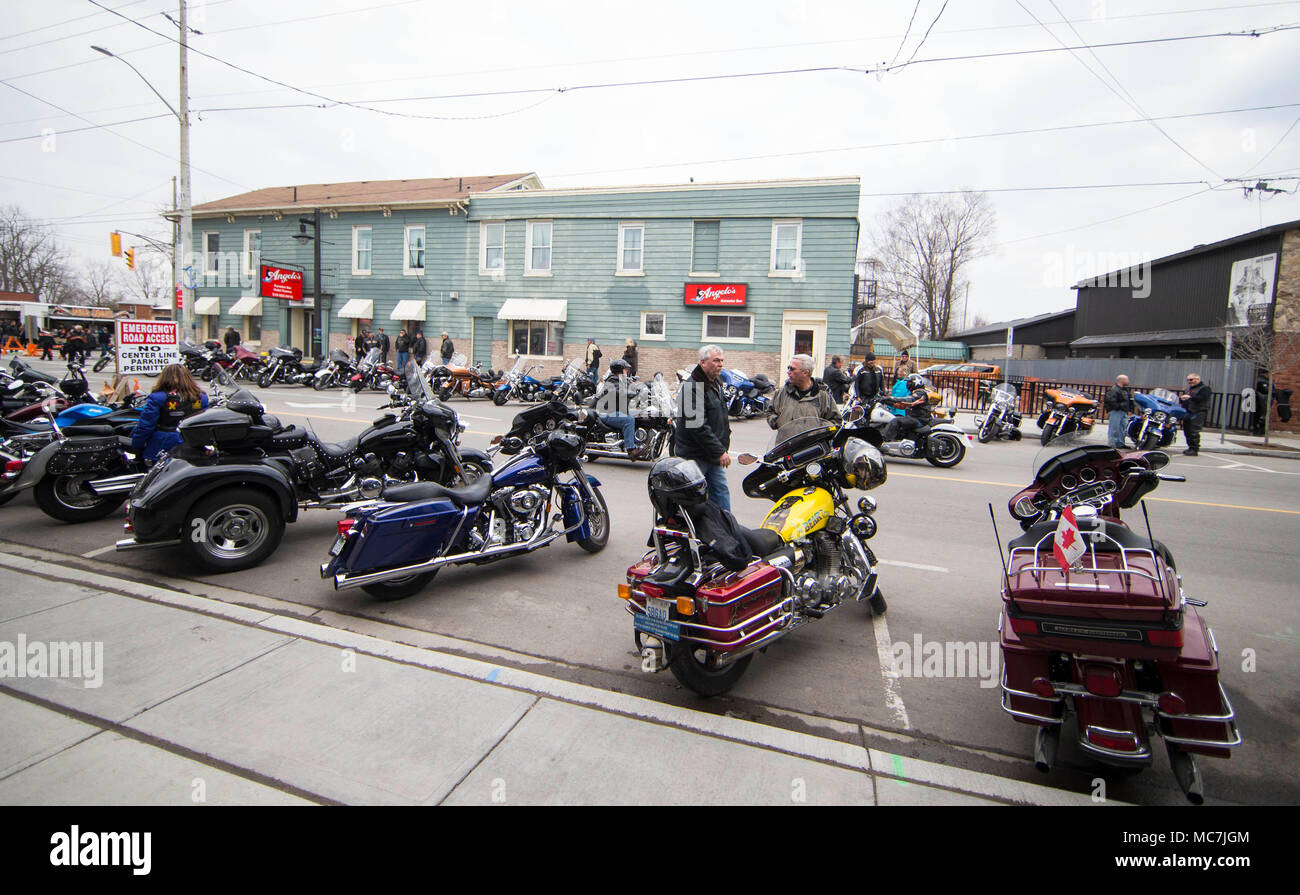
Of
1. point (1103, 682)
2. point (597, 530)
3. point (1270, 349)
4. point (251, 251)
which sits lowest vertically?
point (597, 530)

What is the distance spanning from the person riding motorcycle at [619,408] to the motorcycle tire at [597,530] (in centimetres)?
422

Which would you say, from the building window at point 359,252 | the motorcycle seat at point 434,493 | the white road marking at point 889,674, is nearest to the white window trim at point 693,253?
the building window at point 359,252

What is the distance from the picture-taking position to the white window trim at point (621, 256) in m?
24.8

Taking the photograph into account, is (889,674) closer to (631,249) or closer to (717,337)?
(717,337)

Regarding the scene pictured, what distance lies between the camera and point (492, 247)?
26859mm

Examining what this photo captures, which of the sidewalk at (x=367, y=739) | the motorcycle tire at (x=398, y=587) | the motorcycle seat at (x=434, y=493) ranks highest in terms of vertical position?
the motorcycle seat at (x=434, y=493)

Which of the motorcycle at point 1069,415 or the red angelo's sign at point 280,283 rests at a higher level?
the red angelo's sign at point 280,283

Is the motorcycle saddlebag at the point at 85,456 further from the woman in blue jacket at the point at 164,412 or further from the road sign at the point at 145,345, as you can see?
the road sign at the point at 145,345

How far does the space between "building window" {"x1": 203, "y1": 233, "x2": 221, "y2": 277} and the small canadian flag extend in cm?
3656

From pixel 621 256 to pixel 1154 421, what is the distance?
56.7 feet

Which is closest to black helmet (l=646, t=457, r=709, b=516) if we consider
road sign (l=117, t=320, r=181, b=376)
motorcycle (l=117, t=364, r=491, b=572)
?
motorcycle (l=117, t=364, r=491, b=572)

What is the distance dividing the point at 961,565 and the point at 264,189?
40141 mm

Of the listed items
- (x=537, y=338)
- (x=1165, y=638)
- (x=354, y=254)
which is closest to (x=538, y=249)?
(x=537, y=338)

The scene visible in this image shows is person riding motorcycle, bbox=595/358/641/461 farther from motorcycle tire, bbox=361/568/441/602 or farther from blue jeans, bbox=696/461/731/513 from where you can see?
motorcycle tire, bbox=361/568/441/602
